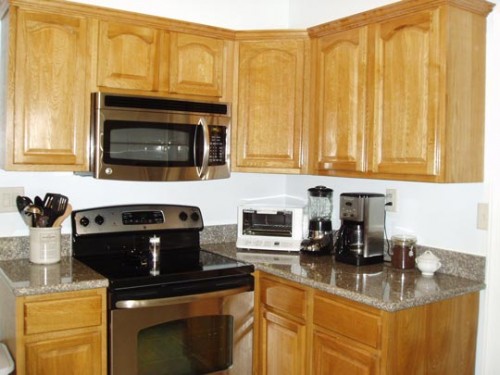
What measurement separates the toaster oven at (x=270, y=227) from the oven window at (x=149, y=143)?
503 mm

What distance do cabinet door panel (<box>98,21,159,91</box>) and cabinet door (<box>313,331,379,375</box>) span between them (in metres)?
1.47

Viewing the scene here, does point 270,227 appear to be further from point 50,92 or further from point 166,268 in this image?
point 50,92

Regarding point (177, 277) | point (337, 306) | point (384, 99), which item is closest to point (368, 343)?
point (337, 306)

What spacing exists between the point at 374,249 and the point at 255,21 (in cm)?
164

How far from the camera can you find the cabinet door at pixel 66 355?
81.0 inches

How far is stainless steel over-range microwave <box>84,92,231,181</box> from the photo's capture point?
246cm

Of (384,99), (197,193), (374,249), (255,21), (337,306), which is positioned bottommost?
(337,306)

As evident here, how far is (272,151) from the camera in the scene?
2.89 meters

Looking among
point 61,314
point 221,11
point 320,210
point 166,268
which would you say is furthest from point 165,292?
point 221,11

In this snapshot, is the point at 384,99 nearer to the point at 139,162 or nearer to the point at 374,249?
the point at 374,249

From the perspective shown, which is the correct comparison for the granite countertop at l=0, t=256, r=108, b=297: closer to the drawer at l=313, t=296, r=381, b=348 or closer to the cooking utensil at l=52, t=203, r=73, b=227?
the cooking utensil at l=52, t=203, r=73, b=227

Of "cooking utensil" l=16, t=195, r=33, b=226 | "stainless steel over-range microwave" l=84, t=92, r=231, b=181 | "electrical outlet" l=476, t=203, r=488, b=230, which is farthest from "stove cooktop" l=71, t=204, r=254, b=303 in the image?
"electrical outlet" l=476, t=203, r=488, b=230

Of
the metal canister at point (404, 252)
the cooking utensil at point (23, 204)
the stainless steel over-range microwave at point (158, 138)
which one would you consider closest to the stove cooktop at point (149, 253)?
the cooking utensil at point (23, 204)

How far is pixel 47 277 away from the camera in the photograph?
2.22 metres
